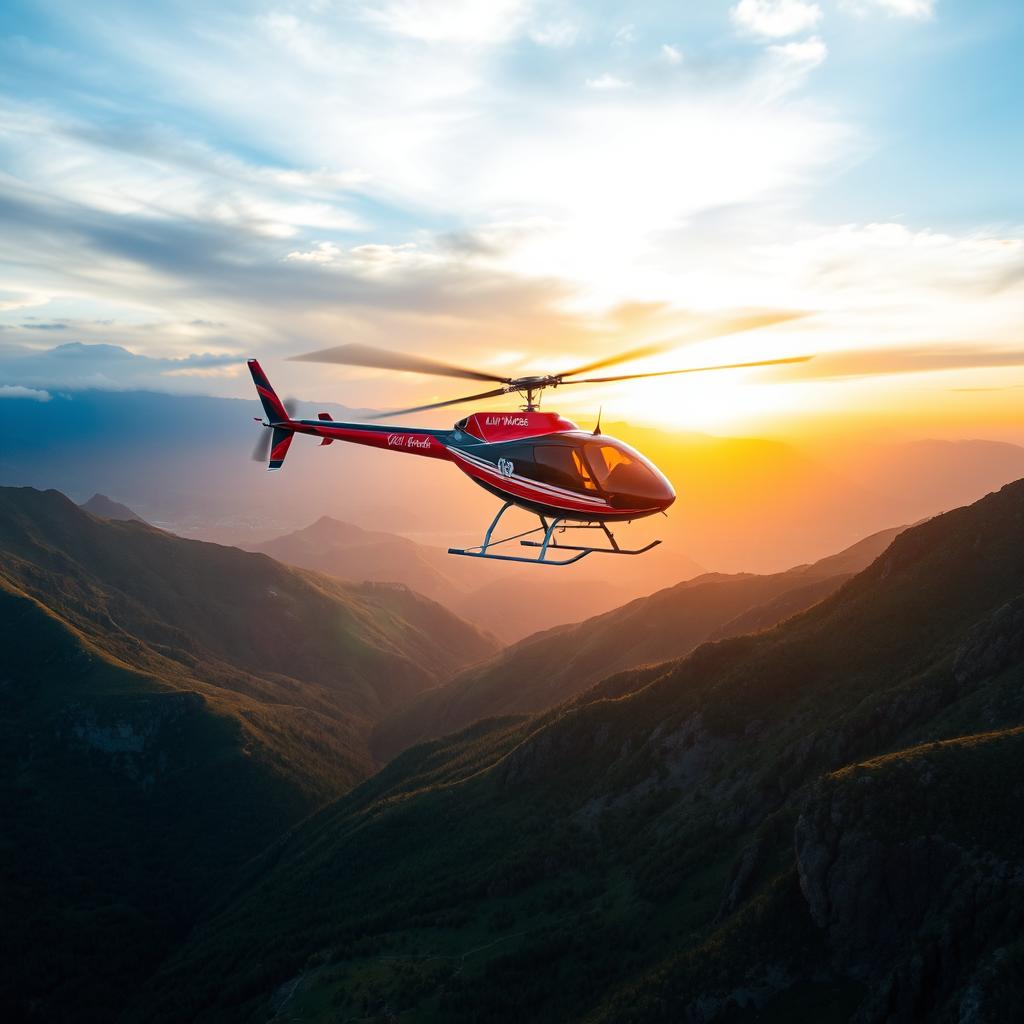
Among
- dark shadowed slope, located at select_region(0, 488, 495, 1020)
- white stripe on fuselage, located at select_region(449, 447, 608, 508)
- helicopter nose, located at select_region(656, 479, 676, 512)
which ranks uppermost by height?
white stripe on fuselage, located at select_region(449, 447, 608, 508)

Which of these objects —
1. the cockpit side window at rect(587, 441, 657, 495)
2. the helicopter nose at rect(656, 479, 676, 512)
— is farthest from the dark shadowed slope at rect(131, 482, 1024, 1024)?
the cockpit side window at rect(587, 441, 657, 495)

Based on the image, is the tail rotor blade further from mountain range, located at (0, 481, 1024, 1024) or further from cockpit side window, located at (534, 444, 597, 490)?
mountain range, located at (0, 481, 1024, 1024)

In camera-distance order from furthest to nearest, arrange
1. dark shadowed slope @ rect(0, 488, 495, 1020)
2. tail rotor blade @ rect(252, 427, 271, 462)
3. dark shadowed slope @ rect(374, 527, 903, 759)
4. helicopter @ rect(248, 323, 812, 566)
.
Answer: dark shadowed slope @ rect(374, 527, 903, 759), dark shadowed slope @ rect(0, 488, 495, 1020), tail rotor blade @ rect(252, 427, 271, 462), helicopter @ rect(248, 323, 812, 566)

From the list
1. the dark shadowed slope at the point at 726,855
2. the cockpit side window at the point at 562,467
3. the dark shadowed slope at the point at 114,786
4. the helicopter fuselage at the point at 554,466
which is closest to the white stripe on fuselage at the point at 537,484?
A: the helicopter fuselage at the point at 554,466

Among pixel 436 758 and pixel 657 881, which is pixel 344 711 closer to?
pixel 436 758

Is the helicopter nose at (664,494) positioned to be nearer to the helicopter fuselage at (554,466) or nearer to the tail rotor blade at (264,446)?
the helicopter fuselage at (554,466)
